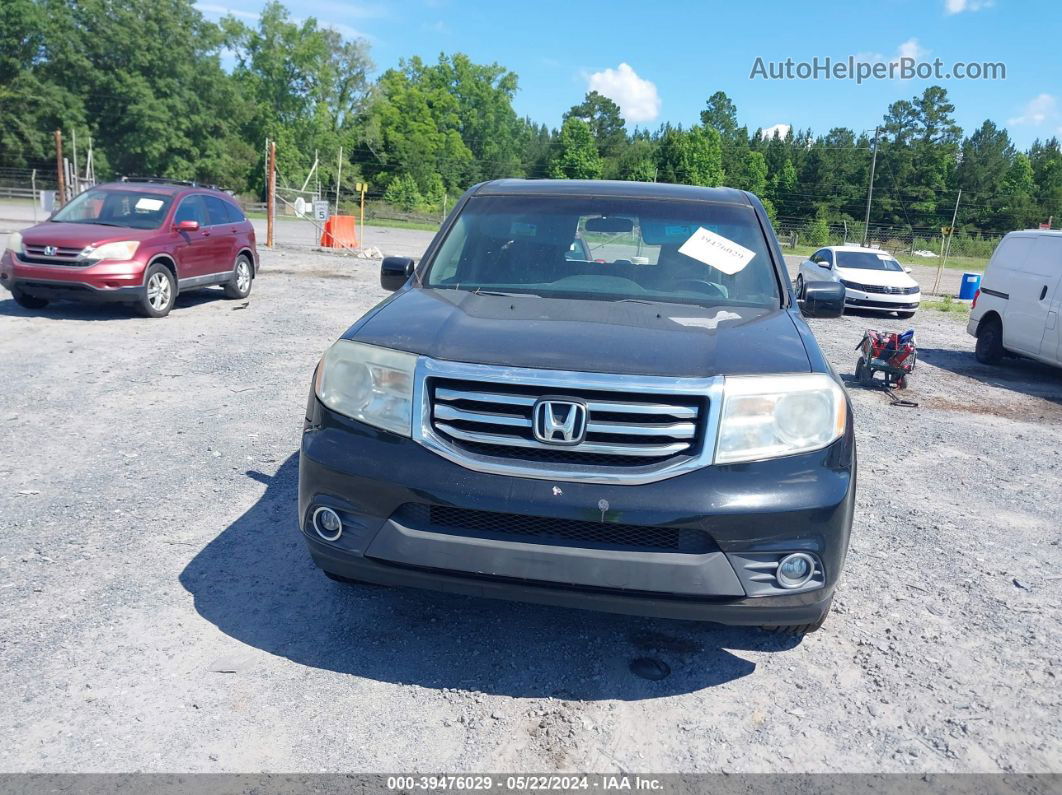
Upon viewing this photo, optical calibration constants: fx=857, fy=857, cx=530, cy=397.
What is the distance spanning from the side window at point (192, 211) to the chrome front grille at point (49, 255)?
1617 mm

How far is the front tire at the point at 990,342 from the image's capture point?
12.2 m

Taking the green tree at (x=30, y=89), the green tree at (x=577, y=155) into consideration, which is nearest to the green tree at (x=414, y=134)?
the green tree at (x=577, y=155)

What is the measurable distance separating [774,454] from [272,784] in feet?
6.38

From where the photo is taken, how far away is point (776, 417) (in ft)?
→ 9.87

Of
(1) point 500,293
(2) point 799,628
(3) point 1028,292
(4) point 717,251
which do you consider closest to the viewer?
(2) point 799,628

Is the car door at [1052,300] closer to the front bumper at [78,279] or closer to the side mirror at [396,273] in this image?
the side mirror at [396,273]

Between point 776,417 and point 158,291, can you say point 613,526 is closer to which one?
point 776,417

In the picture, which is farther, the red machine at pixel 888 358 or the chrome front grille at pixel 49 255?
the chrome front grille at pixel 49 255

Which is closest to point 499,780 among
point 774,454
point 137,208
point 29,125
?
point 774,454

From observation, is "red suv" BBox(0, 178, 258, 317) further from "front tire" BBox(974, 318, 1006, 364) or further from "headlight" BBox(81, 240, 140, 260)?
"front tire" BBox(974, 318, 1006, 364)

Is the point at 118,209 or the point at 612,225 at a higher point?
the point at 612,225

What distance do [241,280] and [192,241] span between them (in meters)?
1.69

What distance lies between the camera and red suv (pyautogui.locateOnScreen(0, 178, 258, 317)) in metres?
10.9

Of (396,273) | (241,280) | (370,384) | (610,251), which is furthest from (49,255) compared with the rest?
(370,384)
